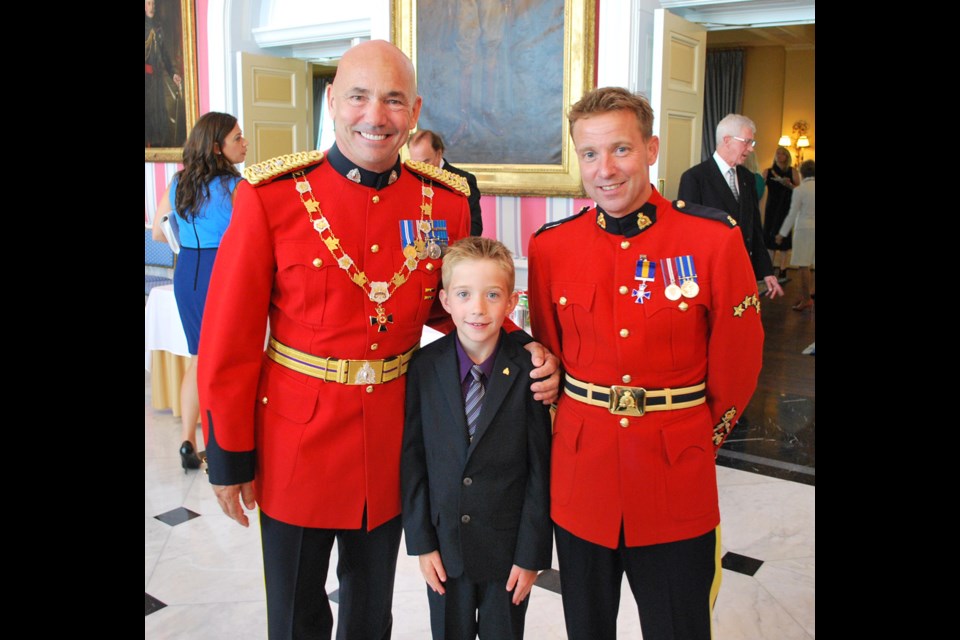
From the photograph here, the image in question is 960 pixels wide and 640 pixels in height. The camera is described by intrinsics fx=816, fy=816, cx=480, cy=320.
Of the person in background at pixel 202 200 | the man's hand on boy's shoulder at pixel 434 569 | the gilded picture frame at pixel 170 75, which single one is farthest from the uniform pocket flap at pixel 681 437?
the gilded picture frame at pixel 170 75

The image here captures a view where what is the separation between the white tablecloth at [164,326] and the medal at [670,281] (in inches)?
135

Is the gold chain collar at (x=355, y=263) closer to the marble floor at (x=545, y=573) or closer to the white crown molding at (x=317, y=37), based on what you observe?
the marble floor at (x=545, y=573)

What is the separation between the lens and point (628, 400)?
1703mm

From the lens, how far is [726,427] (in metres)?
1.84

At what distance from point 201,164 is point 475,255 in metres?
2.55

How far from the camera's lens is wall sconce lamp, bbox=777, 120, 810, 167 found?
1341 centimetres

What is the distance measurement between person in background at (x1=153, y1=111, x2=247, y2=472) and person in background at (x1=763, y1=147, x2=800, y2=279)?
28.5 ft

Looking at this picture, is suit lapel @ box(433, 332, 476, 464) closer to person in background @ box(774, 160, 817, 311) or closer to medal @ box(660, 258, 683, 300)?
medal @ box(660, 258, 683, 300)

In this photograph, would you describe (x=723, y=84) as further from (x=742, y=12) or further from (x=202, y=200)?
(x=202, y=200)

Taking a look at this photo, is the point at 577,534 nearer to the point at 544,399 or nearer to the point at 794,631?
the point at 544,399

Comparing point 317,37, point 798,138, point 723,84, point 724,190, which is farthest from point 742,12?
point 798,138

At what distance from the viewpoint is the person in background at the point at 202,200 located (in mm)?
3830
